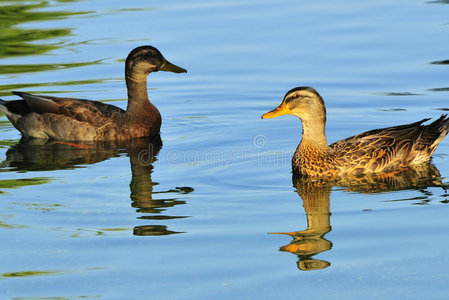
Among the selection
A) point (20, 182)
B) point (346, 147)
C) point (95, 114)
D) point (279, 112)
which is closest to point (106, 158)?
point (95, 114)

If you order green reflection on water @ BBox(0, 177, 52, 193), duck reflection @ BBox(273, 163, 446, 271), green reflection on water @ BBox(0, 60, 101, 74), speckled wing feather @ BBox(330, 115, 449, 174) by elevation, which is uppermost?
green reflection on water @ BBox(0, 60, 101, 74)

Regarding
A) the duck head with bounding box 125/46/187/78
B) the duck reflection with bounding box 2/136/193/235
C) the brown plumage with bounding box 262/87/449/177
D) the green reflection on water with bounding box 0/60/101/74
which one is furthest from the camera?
the green reflection on water with bounding box 0/60/101/74

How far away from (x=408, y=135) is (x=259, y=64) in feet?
18.2

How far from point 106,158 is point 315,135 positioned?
2.92 meters

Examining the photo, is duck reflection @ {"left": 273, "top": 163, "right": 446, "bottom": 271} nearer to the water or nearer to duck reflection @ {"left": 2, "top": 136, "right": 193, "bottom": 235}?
the water

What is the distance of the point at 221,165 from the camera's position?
11.3 metres

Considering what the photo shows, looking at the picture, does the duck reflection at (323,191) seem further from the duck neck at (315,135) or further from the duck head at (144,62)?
the duck head at (144,62)

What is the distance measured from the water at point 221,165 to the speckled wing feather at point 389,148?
1.23 feet

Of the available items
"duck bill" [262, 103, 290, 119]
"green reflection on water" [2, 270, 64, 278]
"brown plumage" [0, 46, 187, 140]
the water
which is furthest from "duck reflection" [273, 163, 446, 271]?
"brown plumage" [0, 46, 187, 140]

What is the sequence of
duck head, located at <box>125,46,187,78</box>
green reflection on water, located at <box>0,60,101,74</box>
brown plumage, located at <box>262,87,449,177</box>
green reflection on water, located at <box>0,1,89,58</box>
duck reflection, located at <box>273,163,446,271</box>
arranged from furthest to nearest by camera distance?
green reflection on water, located at <box>0,1,89,58</box> < green reflection on water, located at <box>0,60,101,74</box> < duck head, located at <box>125,46,187,78</box> < brown plumage, located at <box>262,87,449,177</box> < duck reflection, located at <box>273,163,446,271</box>

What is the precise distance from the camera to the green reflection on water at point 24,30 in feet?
60.6

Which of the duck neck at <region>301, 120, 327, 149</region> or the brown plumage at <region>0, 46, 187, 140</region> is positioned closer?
the duck neck at <region>301, 120, 327, 149</region>

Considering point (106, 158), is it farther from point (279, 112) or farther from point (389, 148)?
point (389, 148)

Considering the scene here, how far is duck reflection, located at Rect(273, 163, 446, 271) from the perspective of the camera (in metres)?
8.03
